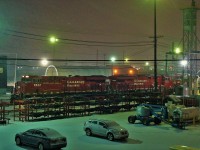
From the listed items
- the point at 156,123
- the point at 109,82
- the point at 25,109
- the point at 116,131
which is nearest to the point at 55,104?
the point at 25,109

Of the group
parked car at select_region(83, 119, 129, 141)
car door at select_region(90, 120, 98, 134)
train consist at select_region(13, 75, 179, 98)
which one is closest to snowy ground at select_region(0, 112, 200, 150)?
parked car at select_region(83, 119, 129, 141)

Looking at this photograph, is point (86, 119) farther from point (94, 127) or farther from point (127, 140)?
point (127, 140)

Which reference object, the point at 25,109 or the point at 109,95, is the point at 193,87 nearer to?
the point at 109,95

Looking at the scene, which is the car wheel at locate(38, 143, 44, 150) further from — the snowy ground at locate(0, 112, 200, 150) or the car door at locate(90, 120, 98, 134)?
the car door at locate(90, 120, 98, 134)

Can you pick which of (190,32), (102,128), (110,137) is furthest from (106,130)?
(190,32)

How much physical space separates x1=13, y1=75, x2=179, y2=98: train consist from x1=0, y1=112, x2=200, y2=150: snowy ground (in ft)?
39.0

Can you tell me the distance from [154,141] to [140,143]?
54.0 inches

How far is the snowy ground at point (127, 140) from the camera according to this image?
23989 millimetres

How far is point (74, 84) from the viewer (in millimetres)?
53781

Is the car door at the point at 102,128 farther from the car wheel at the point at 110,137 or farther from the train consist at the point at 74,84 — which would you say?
the train consist at the point at 74,84

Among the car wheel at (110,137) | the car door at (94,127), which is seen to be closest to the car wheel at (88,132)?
the car door at (94,127)

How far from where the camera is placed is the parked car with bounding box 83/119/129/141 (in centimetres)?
2622

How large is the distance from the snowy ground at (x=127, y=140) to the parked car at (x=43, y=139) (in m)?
0.55

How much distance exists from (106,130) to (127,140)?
1805 millimetres
